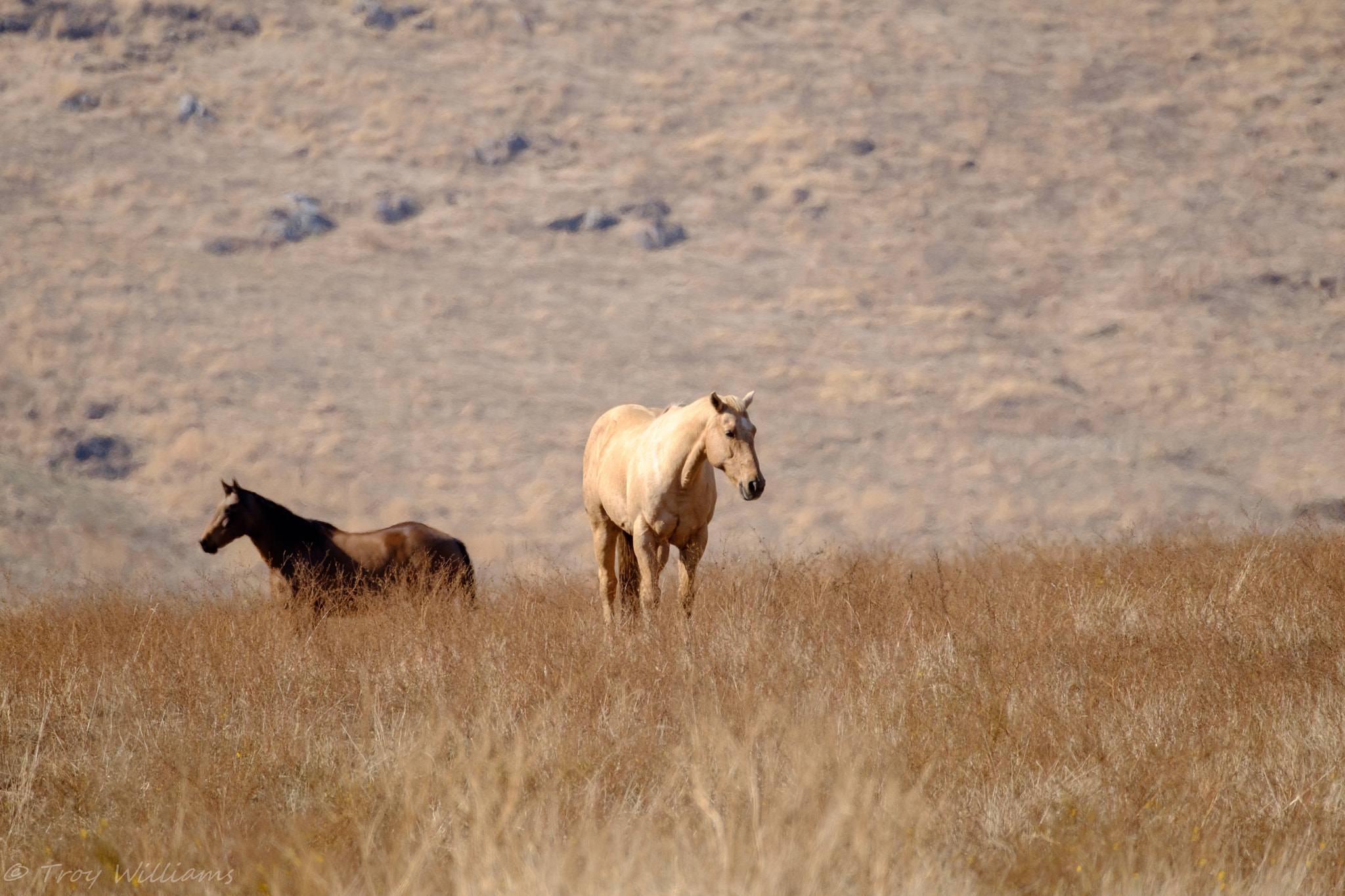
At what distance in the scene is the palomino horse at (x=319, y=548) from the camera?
902 centimetres

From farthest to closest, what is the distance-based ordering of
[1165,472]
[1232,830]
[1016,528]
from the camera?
1. [1165,472]
2. [1016,528]
3. [1232,830]

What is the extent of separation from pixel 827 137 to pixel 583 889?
27.4 metres

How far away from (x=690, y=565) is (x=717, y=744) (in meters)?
3.35

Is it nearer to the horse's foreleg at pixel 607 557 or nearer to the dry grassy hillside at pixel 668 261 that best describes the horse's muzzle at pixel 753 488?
the horse's foreleg at pixel 607 557

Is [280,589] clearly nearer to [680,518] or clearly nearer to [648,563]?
[648,563]

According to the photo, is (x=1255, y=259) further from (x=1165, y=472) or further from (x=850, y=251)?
(x=850, y=251)

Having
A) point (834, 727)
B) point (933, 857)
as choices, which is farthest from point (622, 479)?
point (933, 857)

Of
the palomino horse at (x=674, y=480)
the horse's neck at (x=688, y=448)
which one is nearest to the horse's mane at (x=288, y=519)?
the palomino horse at (x=674, y=480)

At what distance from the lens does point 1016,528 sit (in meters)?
20.1

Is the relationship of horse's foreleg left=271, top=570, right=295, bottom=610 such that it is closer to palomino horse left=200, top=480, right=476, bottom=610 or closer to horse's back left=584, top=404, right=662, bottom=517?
palomino horse left=200, top=480, right=476, bottom=610

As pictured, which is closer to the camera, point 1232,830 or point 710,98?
point 1232,830

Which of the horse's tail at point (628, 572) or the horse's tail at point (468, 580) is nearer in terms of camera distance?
the horse's tail at point (628, 572)

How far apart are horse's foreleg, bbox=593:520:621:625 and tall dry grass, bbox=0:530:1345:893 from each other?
80cm

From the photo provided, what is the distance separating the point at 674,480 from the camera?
7105 millimetres
